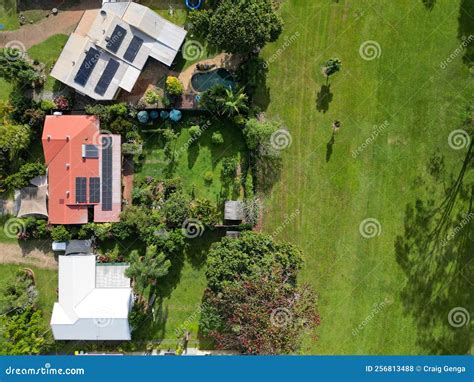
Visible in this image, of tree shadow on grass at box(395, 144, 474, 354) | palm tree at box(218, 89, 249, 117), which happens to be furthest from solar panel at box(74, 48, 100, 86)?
tree shadow on grass at box(395, 144, 474, 354)

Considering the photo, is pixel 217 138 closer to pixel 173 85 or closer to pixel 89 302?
pixel 173 85

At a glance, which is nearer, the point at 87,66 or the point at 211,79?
the point at 87,66

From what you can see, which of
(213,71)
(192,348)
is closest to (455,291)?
(192,348)

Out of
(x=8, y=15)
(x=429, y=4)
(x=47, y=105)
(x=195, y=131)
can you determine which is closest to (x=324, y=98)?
(x=195, y=131)

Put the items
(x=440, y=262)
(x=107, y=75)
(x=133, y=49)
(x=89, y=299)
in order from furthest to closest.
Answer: (x=440, y=262), (x=133, y=49), (x=107, y=75), (x=89, y=299)

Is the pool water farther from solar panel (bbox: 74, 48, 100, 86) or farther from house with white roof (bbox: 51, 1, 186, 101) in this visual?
solar panel (bbox: 74, 48, 100, 86)

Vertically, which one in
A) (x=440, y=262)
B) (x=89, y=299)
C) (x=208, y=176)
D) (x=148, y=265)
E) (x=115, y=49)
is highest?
(x=115, y=49)

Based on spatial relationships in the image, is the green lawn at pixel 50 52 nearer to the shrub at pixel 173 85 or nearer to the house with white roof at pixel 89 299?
the shrub at pixel 173 85
